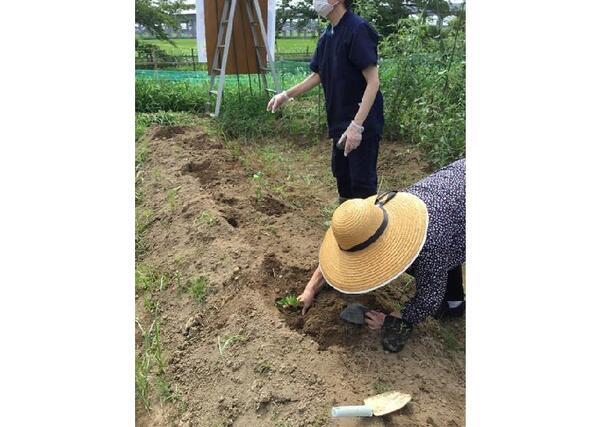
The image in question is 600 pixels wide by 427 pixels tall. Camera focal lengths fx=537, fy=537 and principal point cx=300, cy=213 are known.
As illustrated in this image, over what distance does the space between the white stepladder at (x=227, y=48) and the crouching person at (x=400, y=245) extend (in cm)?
285

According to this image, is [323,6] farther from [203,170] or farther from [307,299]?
[203,170]

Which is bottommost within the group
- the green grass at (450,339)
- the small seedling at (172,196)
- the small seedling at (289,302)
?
the small seedling at (172,196)

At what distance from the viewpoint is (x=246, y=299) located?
82.1 inches

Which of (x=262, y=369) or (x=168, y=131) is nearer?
(x=262, y=369)

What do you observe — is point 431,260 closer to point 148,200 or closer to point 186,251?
point 186,251

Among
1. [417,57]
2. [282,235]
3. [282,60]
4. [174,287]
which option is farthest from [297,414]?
[282,60]

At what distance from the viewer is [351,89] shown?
6.77 ft

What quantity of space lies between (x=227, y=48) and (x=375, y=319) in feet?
10.6

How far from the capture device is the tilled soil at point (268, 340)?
1.67 metres

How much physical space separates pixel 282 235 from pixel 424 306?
3.43 ft

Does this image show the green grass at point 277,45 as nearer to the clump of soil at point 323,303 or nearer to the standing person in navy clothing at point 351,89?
the standing person in navy clothing at point 351,89

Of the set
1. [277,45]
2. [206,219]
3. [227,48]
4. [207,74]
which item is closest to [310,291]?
[206,219]

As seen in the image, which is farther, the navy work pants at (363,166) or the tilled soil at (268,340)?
the navy work pants at (363,166)

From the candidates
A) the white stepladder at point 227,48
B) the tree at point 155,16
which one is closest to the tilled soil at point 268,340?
the tree at point 155,16
